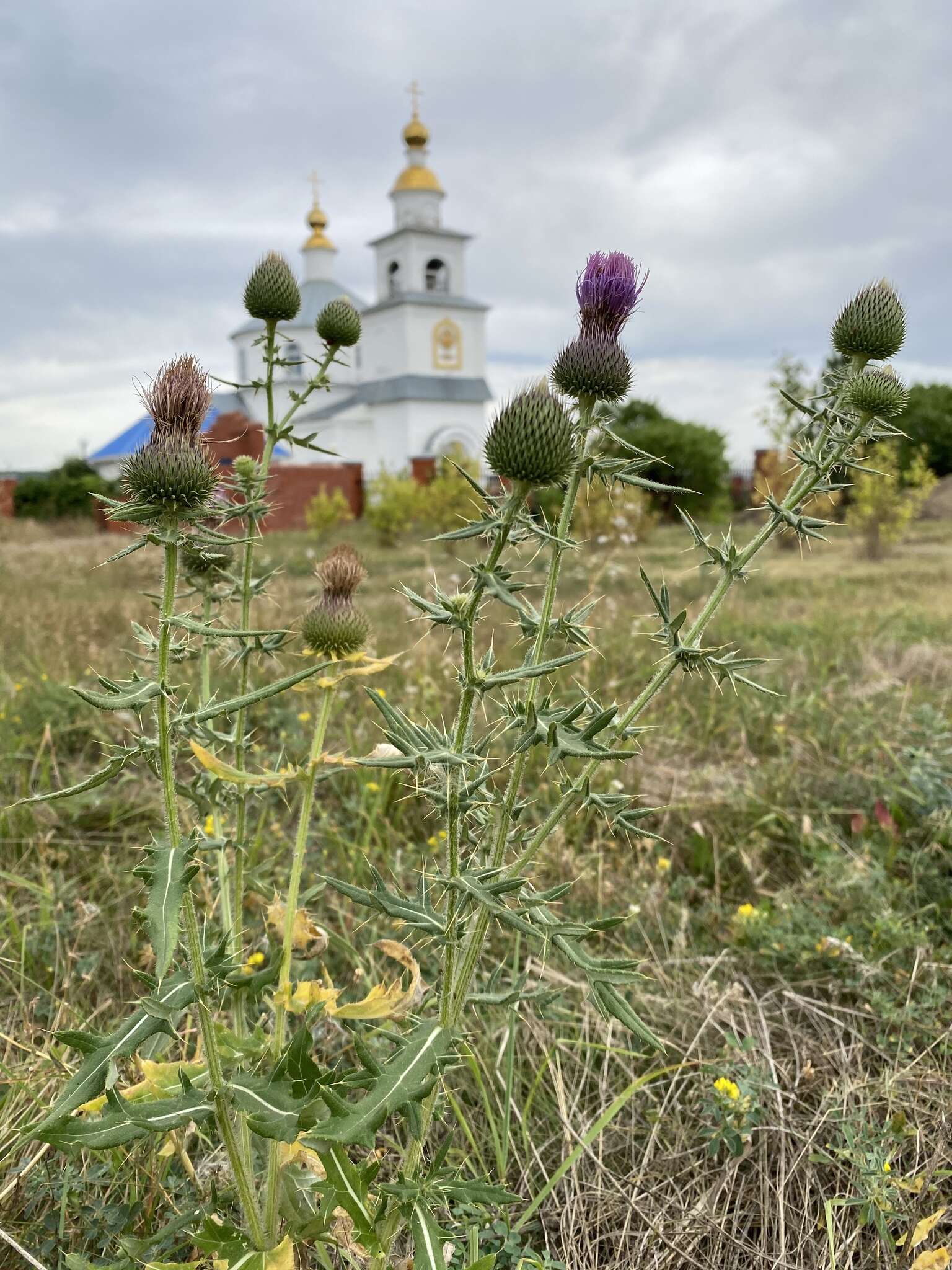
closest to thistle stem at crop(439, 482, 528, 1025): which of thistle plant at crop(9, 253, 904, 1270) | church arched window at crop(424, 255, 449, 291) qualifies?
thistle plant at crop(9, 253, 904, 1270)

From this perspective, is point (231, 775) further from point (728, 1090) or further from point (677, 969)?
point (677, 969)

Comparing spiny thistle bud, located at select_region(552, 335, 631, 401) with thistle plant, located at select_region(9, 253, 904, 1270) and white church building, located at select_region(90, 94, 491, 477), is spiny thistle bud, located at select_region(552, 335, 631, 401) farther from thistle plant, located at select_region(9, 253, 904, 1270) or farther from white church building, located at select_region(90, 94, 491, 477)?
white church building, located at select_region(90, 94, 491, 477)

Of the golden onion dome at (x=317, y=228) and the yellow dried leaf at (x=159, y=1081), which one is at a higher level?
the golden onion dome at (x=317, y=228)

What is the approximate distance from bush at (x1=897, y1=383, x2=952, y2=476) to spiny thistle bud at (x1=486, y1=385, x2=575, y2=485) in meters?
27.9

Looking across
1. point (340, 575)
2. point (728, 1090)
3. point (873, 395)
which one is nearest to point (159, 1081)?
point (340, 575)

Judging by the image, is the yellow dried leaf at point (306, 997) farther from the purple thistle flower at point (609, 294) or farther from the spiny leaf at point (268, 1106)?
the purple thistle flower at point (609, 294)

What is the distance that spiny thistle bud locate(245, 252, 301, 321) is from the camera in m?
2.41

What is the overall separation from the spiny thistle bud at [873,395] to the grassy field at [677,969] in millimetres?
1258

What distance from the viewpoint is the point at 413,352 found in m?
40.4

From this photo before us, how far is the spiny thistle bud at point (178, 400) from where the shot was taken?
163 cm

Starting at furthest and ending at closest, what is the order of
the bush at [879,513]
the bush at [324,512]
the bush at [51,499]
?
1. the bush at [51,499]
2. the bush at [324,512]
3. the bush at [879,513]

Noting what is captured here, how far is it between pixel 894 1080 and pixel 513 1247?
3.78 ft

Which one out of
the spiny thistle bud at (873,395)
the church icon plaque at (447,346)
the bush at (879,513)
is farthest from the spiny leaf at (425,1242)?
the church icon plaque at (447,346)

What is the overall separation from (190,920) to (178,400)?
2.91 ft
